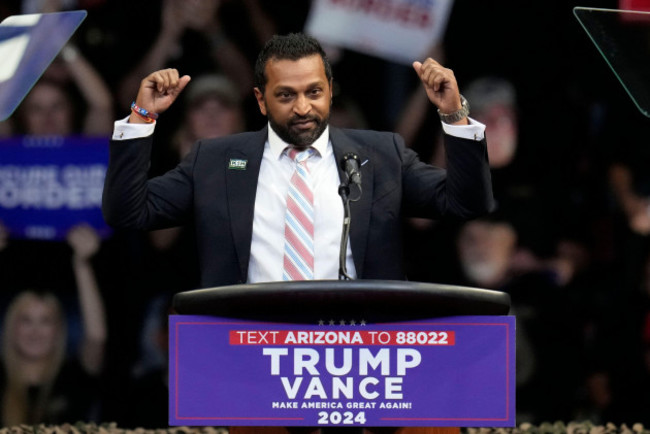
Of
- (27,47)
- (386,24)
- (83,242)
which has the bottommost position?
(83,242)

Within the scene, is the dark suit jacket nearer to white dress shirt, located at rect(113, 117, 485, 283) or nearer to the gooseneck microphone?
white dress shirt, located at rect(113, 117, 485, 283)

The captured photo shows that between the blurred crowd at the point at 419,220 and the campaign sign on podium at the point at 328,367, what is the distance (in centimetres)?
272

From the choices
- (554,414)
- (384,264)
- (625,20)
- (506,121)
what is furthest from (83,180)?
(625,20)

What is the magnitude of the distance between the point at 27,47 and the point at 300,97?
2.01 ft

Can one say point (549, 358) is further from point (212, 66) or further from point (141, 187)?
point (141, 187)

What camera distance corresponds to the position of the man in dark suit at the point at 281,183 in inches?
102

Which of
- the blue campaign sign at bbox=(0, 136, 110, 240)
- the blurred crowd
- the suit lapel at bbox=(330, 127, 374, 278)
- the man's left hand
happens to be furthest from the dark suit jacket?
the blue campaign sign at bbox=(0, 136, 110, 240)

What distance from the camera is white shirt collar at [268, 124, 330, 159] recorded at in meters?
2.77

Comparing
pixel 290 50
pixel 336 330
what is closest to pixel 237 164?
pixel 290 50

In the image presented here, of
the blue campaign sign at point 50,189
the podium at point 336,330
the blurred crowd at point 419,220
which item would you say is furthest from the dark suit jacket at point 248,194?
the blue campaign sign at point 50,189

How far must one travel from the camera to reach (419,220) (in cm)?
491

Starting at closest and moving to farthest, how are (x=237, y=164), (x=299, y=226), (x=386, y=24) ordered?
(x=299, y=226) < (x=237, y=164) < (x=386, y=24)

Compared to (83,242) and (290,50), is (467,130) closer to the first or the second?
(290,50)

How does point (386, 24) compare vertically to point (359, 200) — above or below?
above
